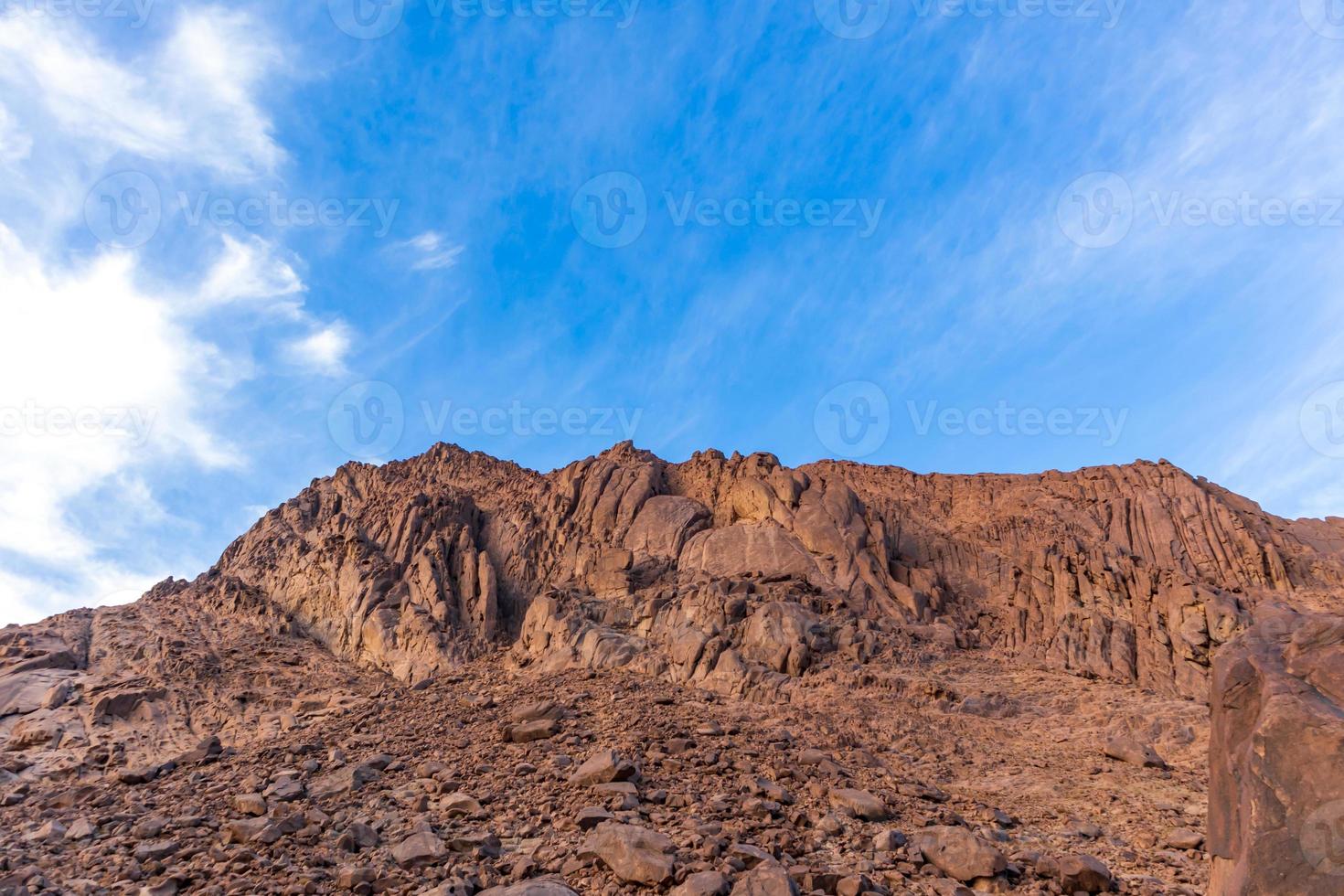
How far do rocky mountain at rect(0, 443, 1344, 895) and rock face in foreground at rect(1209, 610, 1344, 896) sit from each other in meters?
0.04

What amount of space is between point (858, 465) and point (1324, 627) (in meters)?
36.4

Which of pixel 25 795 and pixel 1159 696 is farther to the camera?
pixel 1159 696

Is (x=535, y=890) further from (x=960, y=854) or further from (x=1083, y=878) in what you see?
(x=1083, y=878)

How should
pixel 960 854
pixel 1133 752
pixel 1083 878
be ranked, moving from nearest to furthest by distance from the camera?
pixel 1083 878 < pixel 960 854 < pixel 1133 752

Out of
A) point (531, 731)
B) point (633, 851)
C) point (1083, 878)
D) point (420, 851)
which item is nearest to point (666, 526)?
point (531, 731)

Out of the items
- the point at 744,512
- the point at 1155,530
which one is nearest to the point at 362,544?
the point at 744,512

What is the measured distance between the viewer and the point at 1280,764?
355 inches

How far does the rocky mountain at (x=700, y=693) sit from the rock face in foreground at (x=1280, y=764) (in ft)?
0.12

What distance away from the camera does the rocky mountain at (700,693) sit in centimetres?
1332

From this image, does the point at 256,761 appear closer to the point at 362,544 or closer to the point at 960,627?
the point at 362,544

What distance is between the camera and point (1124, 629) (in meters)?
31.1

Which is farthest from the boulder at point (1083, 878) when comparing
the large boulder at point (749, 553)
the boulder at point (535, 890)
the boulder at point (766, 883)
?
the large boulder at point (749, 553)

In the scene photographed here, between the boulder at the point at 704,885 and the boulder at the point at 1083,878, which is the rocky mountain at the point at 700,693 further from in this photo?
the boulder at the point at 704,885

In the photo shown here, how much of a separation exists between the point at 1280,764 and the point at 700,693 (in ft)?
62.1
